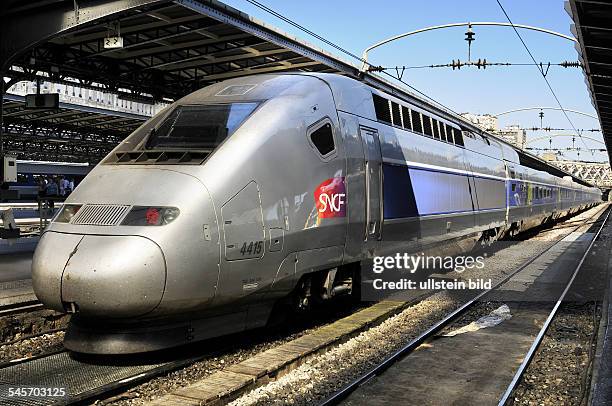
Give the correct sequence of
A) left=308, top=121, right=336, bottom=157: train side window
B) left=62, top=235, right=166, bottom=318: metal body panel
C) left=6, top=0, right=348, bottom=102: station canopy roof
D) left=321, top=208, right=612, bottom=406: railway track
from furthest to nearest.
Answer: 1. left=6, top=0, right=348, bottom=102: station canopy roof
2. left=308, top=121, right=336, bottom=157: train side window
3. left=321, top=208, right=612, bottom=406: railway track
4. left=62, top=235, right=166, bottom=318: metal body panel

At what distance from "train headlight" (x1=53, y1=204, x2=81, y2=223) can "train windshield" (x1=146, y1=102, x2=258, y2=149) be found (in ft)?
3.58

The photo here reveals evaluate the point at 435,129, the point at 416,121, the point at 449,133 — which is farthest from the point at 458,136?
the point at 416,121

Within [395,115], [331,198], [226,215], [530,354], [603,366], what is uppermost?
[395,115]

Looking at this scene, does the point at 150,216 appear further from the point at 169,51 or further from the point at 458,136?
the point at 169,51

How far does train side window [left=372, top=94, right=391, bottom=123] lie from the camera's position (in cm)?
887

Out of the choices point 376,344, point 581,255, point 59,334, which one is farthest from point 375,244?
point 581,255

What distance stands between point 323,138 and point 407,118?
10.9 ft

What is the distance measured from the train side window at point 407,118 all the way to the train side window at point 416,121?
0.15 meters

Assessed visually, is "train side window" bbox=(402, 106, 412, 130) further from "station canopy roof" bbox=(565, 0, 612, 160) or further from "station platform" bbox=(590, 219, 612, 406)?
"station platform" bbox=(590, 219, 612, 406)

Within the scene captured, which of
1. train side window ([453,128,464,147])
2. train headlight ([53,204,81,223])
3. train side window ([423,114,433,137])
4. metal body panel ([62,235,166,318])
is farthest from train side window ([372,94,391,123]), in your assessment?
metal body panel ([62,235,166,318])

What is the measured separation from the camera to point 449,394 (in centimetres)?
575

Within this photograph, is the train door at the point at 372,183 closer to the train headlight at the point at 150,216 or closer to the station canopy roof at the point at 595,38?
the train headlight at the point at 150,216

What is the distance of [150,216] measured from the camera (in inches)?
212

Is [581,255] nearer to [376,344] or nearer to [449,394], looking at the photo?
[376,344]
